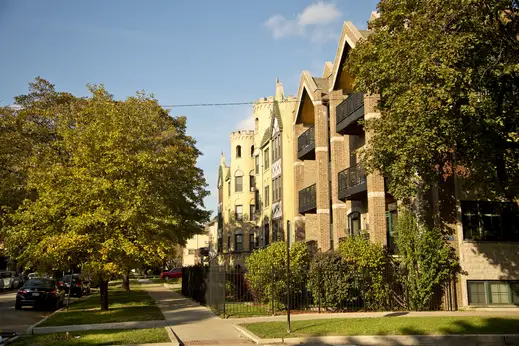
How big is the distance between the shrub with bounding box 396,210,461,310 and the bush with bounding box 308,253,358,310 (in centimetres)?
212

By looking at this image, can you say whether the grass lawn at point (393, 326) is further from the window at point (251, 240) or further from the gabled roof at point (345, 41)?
the window at point (251, 240)

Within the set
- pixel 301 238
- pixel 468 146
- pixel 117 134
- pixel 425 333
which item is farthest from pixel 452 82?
pixel 301 238

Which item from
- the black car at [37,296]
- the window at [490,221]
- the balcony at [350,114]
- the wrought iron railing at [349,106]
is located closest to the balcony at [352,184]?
the balcony at [350,114]

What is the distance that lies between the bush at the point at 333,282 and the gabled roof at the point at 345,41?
410 inches

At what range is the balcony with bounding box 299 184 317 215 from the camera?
104ft

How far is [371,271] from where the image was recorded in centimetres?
2180

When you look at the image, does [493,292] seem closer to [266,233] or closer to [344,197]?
[344,197]

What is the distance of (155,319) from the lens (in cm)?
1953

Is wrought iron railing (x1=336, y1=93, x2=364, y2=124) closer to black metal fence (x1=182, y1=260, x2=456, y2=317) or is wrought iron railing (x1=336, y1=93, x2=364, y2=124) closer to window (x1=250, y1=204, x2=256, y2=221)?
black metal fence (x1=182, y1=260, x2=456, y2=317)

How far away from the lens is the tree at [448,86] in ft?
51.9

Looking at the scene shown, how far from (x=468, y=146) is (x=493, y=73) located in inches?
99.0

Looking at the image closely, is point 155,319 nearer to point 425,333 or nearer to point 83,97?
point 425,333

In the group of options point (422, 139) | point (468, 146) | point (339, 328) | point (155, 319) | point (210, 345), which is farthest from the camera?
point (155, 319)

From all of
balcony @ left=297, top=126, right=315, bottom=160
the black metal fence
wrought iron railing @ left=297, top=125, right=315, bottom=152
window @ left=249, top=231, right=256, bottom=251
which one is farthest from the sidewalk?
window @ left=249, top=231, right=256, bottom=251
